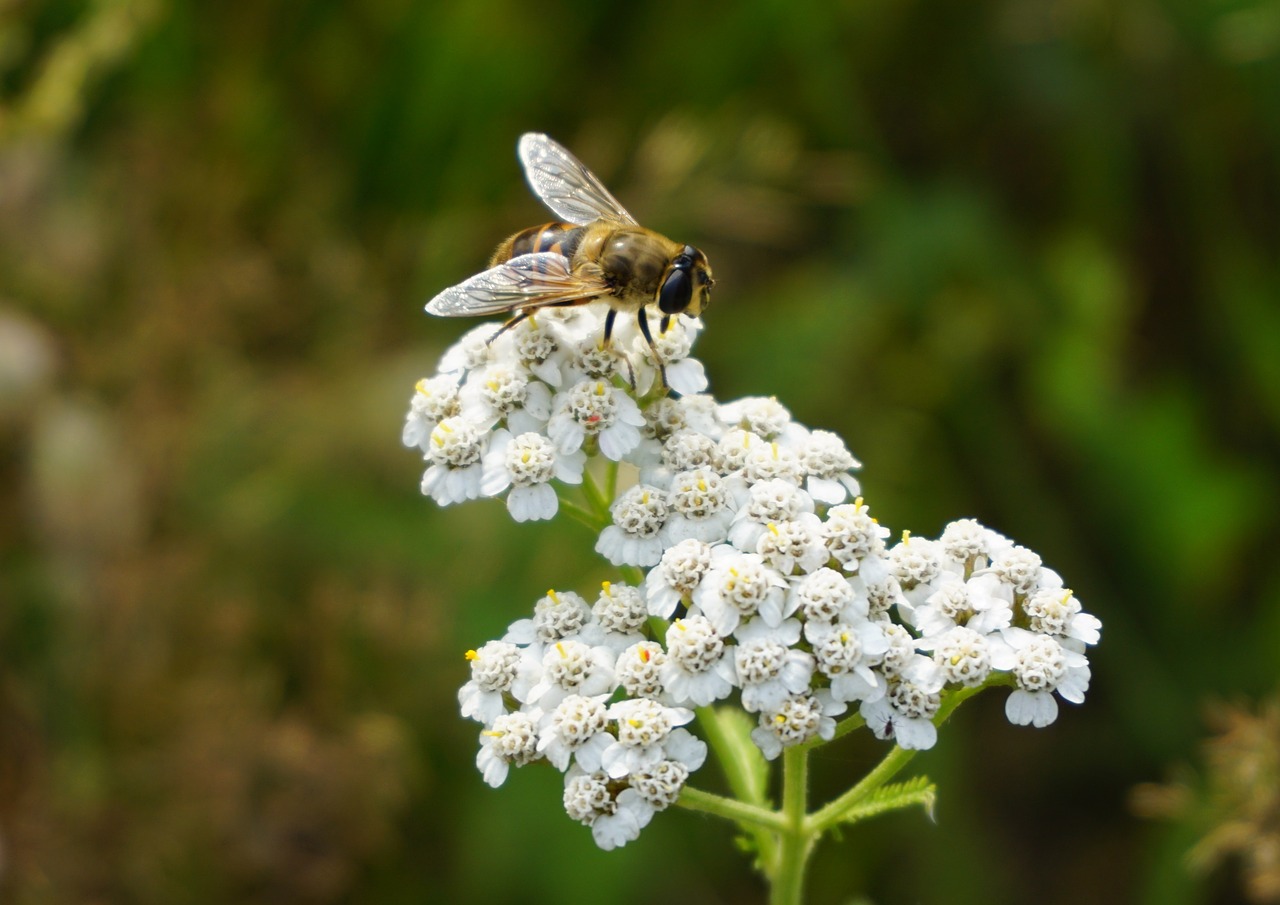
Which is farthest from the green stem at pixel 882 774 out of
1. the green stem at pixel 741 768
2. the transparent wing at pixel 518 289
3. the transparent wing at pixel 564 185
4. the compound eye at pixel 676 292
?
the transparent wing at pixel 564 185

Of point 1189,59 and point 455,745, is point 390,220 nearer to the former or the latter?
point 455,745

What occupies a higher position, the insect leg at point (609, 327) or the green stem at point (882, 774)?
the insect leg at point (609, 327)

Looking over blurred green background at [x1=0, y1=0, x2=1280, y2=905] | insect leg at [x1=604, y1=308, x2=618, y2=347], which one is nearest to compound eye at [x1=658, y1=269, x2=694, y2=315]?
insect leg at [x1=604, y1=308, x2=618, y2=347]

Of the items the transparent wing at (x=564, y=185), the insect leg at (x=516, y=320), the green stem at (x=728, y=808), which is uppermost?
the transparent wing at (x=564, y=185)

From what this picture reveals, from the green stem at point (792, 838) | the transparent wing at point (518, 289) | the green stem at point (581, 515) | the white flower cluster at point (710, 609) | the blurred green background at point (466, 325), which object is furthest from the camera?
the blurred green background at point (466, 325)

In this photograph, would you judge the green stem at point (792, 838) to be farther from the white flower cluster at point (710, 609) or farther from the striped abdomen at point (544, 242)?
the striped abdomen at point (544, 242)

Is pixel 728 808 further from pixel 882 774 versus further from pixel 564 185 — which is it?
pixel 564 185

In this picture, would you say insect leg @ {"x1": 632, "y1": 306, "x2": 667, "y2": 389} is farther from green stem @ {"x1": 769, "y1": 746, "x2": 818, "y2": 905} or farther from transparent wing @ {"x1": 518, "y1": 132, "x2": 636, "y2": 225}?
green stem @ {"x1": 769, "y1": 746, "x2": 818, "y2": 905}
